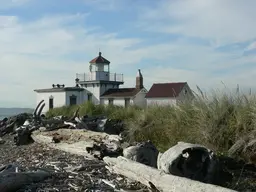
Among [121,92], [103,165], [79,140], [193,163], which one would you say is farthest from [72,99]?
[193,163]

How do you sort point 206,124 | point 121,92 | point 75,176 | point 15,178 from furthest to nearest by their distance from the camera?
point 121,92, point 206,124, point 75,176, point 15,178

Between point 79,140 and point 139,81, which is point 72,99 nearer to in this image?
point 139,81

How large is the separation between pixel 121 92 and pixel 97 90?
3.18 m

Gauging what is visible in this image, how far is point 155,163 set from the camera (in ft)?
25.1

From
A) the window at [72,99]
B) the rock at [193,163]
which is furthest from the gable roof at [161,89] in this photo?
the rock at [193,163]

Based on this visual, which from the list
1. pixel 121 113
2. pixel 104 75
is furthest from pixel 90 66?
pixel 121 113

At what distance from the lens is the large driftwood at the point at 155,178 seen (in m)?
5.13

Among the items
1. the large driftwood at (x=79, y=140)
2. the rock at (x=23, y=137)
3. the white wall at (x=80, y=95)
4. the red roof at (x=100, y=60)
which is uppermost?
the red roof at (x=100, y=60)

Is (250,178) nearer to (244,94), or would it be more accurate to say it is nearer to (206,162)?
(206,162)

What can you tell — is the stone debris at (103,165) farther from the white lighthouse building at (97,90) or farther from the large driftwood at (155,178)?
the white lighthouse building at (97,90)

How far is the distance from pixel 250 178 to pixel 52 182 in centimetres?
365

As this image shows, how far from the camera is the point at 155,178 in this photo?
609 centimetres

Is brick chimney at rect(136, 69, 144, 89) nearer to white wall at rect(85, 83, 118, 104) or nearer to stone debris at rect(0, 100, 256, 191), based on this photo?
white wall at rect(85, 83, 118, 104)

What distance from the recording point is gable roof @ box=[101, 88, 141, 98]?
44156 millimetres
